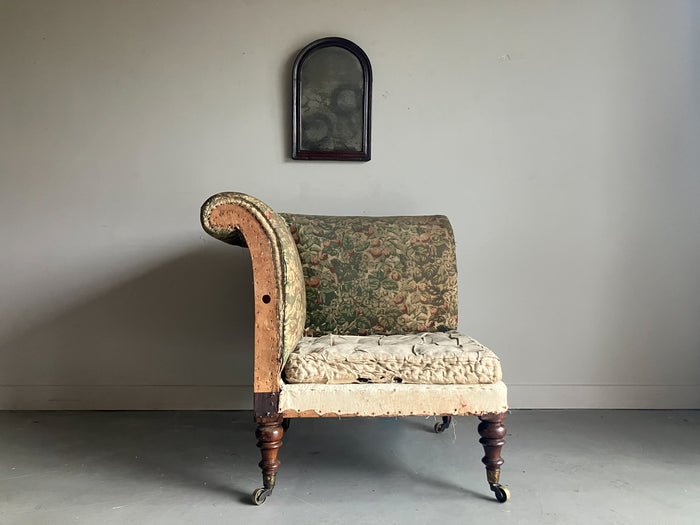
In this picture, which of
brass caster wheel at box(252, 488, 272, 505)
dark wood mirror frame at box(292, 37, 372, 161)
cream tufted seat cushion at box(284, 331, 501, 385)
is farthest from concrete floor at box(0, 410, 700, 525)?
dark wood mirror frame at box(292, 37, 372, 161)

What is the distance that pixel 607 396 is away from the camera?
2.54 metres

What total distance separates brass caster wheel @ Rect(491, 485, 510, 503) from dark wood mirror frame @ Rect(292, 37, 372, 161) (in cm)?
150

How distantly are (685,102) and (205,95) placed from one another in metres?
2.26

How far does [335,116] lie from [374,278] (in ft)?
2.79

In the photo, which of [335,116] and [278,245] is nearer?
[278,245]

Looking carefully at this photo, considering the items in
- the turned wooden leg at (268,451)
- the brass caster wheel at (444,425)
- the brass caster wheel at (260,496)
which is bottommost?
the brass caster wheel at (444,425)

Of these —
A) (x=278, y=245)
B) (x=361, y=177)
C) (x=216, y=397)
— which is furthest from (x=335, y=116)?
(x=216, y=397)

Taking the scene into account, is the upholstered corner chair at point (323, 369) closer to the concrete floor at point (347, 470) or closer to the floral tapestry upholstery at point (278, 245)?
the floral tapestry upholstery at point (278, 245)

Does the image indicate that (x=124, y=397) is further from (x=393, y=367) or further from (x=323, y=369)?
(x=393, y=367)

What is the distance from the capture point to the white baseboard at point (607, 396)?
254cm

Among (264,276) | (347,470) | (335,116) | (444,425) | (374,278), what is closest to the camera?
(264,276)

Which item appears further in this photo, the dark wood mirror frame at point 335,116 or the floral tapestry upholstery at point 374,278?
the dark wood mirror frame at point 335,116

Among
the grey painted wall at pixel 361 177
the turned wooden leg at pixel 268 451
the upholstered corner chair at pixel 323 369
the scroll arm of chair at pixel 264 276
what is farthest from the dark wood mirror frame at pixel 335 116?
the turned wooden leg at pixel 268 451

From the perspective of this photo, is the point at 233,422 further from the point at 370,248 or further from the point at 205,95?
the point at 205,95
